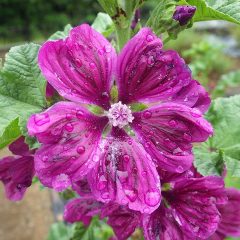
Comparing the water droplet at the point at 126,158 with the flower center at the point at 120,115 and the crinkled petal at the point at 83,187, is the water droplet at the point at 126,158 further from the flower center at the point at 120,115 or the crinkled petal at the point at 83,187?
A: the crinkled petal at the point at 83,187

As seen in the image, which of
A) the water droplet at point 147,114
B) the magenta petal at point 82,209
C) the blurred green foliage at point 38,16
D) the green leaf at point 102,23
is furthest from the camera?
the blurred green foliage at point 38,16

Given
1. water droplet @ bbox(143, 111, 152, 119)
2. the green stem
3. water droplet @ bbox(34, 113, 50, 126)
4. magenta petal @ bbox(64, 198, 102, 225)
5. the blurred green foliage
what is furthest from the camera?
the blurred green foliage

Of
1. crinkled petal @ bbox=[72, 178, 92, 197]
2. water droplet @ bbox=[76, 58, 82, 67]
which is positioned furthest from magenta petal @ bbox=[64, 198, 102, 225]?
water droplet @ bbox=[76, 58, 82, 67]

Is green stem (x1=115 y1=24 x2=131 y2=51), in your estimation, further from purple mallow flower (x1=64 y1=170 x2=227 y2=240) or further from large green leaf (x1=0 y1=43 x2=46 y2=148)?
purple mallow flower (x1=64 y1=170 x2=227 y2=240)

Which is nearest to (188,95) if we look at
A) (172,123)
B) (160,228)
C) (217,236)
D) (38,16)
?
(172,123)

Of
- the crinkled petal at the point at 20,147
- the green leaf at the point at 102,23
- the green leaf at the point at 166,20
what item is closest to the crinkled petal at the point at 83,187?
the crinkled petal at the point at 20,147

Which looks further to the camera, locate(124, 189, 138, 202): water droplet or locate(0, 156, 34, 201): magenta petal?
locate(0, 156, 34, 201): magenta petal

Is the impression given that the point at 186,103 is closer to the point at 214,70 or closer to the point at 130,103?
the point at 130,103

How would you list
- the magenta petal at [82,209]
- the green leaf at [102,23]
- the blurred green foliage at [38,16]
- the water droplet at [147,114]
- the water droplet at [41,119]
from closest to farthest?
the water droplet at [41,119] < the water droplet at [147,114] < the magenta petal at [82,209] < the green leaf at [102,23] < the blurred green foliage at [38,16]
